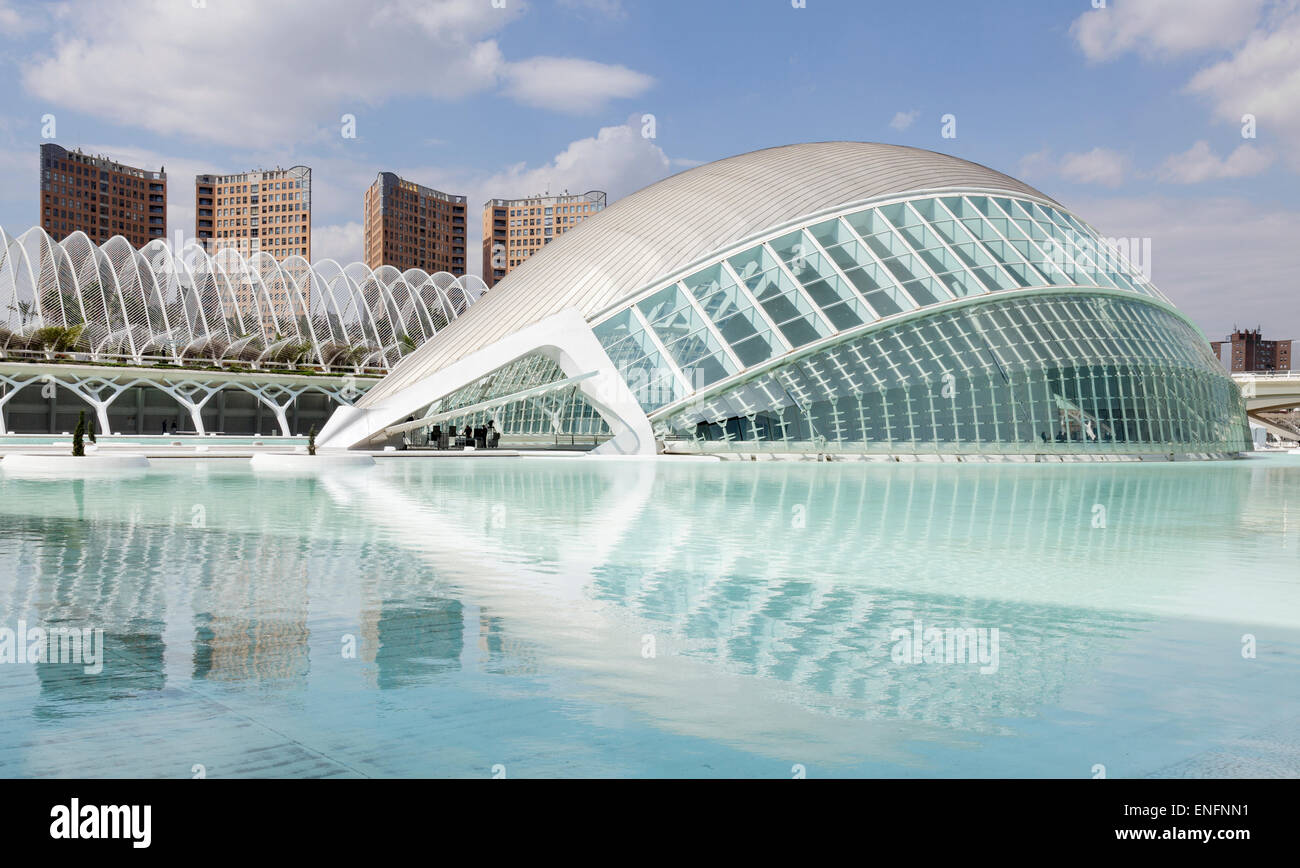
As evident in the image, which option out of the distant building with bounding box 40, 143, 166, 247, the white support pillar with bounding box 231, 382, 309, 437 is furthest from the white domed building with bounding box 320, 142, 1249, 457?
the distant building with bounding box 40, 143, 166, 247

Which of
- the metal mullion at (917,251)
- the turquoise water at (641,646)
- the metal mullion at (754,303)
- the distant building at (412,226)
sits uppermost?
the distant building at (412,226)

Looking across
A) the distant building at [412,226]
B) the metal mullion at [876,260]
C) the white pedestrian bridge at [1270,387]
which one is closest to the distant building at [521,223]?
the distant building at [412,226]

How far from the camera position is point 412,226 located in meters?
173

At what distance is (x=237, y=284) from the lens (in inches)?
Result: 3238

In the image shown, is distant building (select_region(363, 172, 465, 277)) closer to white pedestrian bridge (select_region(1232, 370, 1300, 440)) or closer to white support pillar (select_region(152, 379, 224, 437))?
white support pillar (select_region(152, 379, 224, 437))

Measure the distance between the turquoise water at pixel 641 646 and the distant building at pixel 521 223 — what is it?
17493 cm

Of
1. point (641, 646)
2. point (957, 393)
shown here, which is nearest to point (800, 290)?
point (957, 393)

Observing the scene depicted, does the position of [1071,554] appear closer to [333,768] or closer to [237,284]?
[333,768]

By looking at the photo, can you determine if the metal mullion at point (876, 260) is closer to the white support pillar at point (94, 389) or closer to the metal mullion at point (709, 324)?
the metal mullion at point (709, 324)

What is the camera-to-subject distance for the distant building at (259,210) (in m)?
176

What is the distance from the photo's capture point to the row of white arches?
65625 millimetres

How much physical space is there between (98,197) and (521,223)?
230ft
